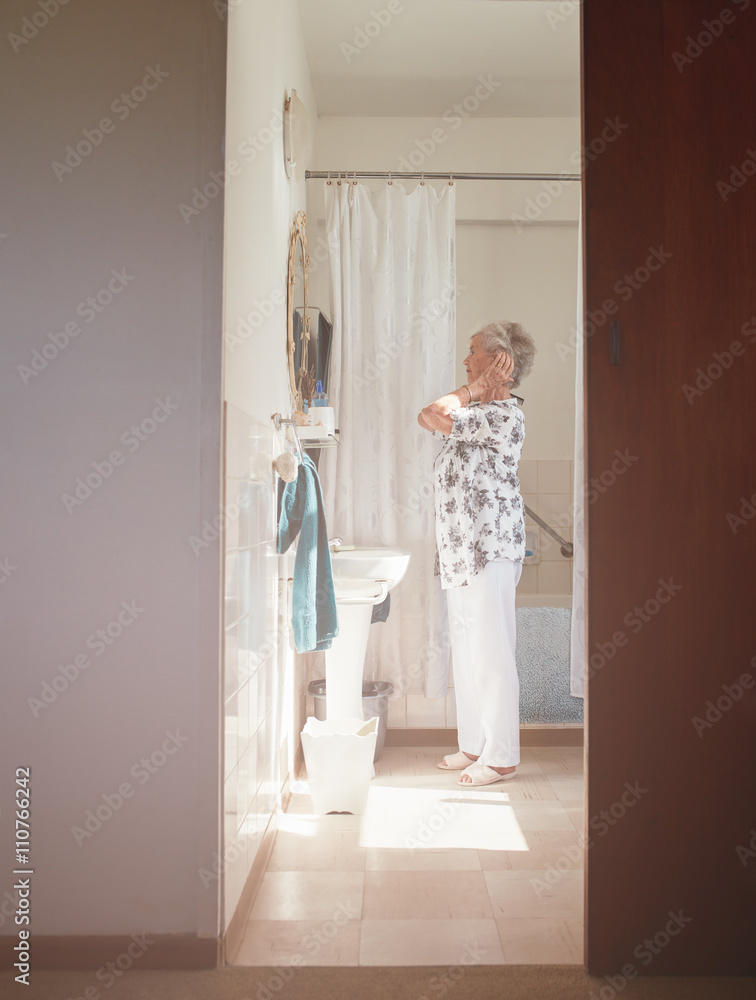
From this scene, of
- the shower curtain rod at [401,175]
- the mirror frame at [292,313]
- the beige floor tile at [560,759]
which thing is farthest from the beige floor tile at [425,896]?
the shower curtain rod at [401,175]

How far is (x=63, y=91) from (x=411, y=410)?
176 centimetres

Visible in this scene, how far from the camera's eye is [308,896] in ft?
6.21

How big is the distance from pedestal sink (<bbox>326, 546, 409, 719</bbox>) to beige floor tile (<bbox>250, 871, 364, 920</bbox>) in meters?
0.70

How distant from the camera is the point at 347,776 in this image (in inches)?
95.2

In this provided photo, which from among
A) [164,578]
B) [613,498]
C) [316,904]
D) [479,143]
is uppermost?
[479,143]

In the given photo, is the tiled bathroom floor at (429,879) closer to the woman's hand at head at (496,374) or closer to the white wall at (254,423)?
the white wall at (254,423)

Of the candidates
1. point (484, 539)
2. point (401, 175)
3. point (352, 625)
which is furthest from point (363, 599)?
point (401, 175)

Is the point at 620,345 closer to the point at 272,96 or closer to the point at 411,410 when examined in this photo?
the point at 272,96

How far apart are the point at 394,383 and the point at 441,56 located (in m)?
1.28

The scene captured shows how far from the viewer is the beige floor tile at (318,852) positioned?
2.07 metres

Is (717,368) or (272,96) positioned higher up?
(272,96)

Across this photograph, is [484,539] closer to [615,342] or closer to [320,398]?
[320,398]

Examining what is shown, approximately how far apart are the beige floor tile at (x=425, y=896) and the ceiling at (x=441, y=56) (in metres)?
2.70

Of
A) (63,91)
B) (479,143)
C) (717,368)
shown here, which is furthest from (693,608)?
(479,143)
